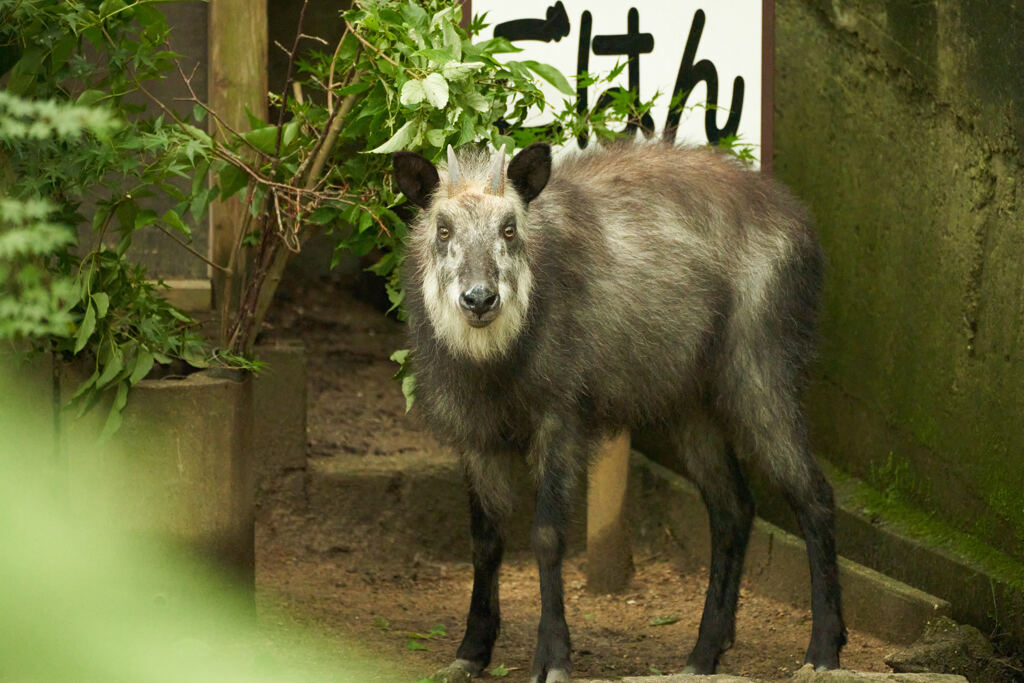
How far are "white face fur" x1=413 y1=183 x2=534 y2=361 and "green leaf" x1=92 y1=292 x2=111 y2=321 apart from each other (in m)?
0.95

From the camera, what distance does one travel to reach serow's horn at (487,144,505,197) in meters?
3.44

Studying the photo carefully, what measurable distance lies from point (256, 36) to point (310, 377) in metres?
1.98

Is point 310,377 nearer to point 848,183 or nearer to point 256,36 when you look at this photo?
point 256,36

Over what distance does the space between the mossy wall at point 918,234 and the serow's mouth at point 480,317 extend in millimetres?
1660

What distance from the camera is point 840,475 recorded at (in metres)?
4.80

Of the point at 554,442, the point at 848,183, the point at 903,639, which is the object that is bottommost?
the point at 903,639

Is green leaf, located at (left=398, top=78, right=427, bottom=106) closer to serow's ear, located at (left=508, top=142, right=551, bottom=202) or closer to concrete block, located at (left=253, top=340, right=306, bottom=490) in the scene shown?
serow's ear, located at (left=508, top=142, right=551, bottom=202)

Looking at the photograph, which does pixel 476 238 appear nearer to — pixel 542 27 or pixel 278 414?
pixel 542 27

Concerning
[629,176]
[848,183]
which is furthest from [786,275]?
[848,183]

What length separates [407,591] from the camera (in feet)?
15.7

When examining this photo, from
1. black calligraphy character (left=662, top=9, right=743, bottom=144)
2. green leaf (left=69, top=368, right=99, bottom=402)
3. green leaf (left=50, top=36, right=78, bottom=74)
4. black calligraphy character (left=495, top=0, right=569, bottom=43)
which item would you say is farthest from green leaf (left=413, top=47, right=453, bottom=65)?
green leaf (left=69, top=368, right=99, bottom=402)

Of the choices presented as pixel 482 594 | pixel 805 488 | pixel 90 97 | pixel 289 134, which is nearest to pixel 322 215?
pixel 289 134

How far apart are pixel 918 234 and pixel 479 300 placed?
1.89 meters

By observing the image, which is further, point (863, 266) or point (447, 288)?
point (863, 266)
